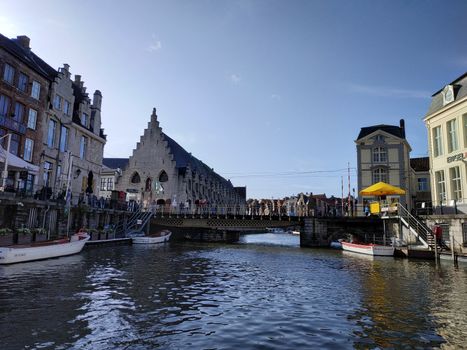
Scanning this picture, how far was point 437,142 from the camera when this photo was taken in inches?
1245

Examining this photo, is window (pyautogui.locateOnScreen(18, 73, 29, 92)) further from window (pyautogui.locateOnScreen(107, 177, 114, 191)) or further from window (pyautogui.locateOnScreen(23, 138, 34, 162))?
window (pyautogui.locateOnScreen(107, 177, 114, 191))

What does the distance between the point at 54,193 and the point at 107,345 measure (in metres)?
29.8

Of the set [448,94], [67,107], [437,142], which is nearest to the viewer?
[448,94]

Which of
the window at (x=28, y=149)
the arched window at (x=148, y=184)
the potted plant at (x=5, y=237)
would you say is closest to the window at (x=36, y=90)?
the window at (x=28, y=149)

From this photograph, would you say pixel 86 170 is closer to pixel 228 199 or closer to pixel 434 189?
pixel 434 189

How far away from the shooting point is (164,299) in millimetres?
11477

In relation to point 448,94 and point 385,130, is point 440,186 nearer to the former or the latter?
point 448,94

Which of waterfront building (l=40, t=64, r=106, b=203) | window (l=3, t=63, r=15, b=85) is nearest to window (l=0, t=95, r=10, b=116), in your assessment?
window (l=3, t=63, r=15, b=85)

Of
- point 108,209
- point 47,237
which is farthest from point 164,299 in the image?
point 108,209

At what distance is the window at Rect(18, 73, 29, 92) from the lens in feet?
97.8

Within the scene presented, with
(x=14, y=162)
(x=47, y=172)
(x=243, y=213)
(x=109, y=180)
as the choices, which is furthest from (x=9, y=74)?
(x=109, y=180)

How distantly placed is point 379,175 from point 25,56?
134 feet

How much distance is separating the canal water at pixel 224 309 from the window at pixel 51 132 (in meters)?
19.4

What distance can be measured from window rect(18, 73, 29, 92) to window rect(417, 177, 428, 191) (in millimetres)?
49216
